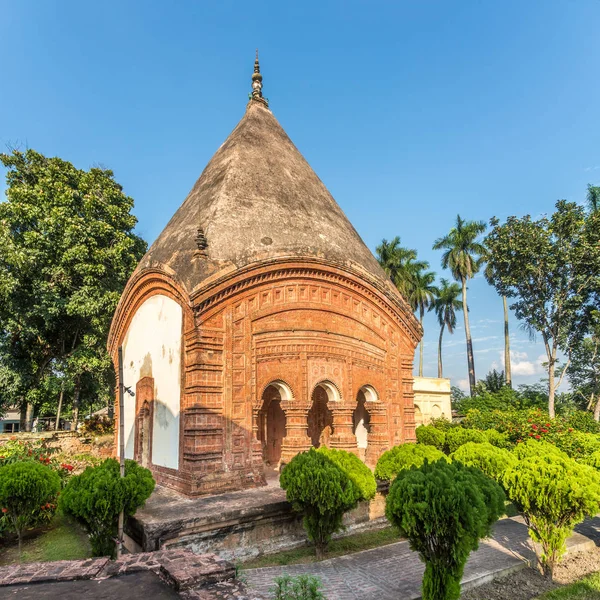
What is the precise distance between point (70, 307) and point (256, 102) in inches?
395

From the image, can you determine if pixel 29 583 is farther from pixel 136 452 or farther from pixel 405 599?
pixel 136 452

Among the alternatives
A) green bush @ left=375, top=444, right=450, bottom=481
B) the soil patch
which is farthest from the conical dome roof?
the soil patch

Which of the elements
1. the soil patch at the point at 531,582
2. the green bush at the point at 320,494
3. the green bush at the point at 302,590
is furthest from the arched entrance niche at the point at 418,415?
the green bush at the point at 302,590

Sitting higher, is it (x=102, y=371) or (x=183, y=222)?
(x=183, y=222)

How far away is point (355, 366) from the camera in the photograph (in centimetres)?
1137

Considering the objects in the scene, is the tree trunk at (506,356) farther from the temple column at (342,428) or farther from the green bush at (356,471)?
the green bush at (356,471)

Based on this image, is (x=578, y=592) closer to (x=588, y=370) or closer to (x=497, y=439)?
(x=497, y=439)

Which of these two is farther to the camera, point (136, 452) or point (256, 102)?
point (256, 102)

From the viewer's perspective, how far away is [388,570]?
6762 mm

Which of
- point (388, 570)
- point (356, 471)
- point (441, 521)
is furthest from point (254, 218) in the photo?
point (441, 521)

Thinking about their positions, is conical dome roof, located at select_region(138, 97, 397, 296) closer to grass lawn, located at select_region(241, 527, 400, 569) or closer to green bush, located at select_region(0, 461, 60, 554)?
green bush, located at select_region(0, 461, 60, 554)

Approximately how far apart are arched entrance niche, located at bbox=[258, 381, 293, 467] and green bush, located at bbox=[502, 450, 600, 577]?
24.3ft

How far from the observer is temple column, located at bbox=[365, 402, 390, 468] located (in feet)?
38.8

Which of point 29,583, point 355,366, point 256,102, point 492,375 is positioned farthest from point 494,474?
point 492,375
